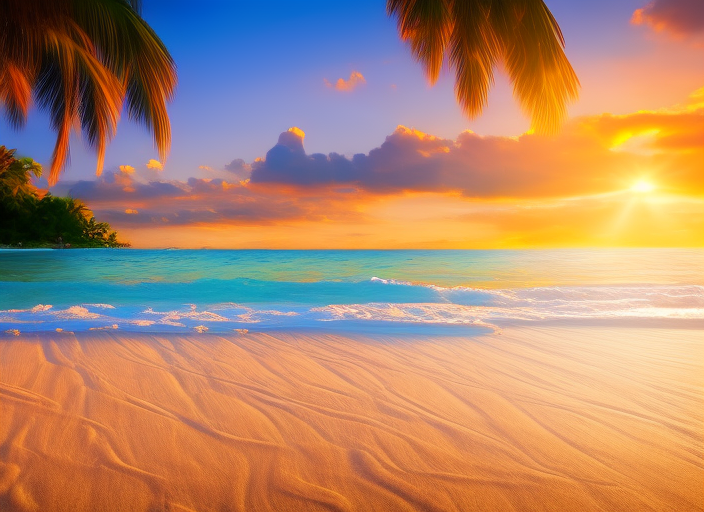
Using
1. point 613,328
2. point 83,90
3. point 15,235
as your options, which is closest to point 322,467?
point 613,328

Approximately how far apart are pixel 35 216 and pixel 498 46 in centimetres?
5740

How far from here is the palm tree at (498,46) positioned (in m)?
5.20

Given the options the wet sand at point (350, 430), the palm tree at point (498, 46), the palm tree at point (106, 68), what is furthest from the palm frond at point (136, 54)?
the wet sand at point (350, 430)

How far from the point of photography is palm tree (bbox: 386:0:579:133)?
520 centimetres

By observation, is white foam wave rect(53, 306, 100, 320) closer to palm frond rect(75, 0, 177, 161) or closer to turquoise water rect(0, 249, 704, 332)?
turquoise water rect(0, 249, 704, 332)

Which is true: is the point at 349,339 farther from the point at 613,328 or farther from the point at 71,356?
the point at 613,328

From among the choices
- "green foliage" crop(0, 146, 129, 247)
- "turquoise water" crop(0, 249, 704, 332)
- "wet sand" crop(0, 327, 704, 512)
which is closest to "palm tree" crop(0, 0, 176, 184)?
"turquoise water" crop(0, 249, 704, 332)

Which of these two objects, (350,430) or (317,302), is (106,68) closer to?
(317,302)

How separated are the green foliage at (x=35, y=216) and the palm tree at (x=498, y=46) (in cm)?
4311

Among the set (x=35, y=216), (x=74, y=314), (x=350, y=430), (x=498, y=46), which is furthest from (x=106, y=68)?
(x=35, y=216)

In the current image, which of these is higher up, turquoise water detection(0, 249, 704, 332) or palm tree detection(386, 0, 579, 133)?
palm tree detection(386, 0, 579, 133)

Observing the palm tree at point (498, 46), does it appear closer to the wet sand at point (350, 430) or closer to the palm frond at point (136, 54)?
the wet sand at point (350, 430)

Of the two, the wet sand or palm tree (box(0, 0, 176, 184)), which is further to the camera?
palm tree (box(0, 0, 176, 184))

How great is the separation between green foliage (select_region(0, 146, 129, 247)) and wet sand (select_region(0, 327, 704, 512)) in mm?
43635
